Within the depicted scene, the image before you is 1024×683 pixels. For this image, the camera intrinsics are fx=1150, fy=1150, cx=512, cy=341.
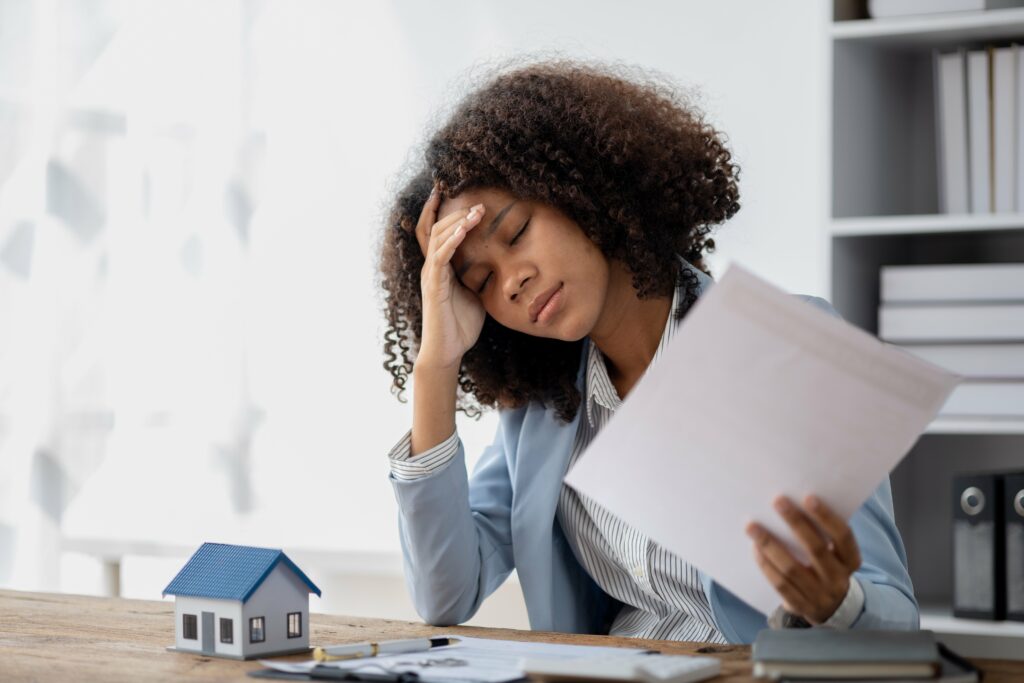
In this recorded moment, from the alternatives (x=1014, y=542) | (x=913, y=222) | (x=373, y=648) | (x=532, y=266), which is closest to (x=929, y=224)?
(x=913, y=222)

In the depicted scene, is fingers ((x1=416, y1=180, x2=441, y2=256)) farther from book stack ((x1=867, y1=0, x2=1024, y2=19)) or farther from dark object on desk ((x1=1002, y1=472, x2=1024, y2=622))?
dark object on desk ((x1=1002, y1=472, x2=1024, y2=622))

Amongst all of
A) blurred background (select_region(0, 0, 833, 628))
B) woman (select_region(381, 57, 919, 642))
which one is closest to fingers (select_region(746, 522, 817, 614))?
woman (select_region(381, 57, 919, 642))

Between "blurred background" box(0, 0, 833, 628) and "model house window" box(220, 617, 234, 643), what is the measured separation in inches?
51.9

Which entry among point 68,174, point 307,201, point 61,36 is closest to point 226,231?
point 307,201

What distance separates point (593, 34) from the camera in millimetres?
2422

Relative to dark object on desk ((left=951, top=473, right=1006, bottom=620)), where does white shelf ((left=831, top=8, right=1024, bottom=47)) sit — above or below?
above

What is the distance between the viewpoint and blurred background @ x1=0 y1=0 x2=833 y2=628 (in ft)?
8.50

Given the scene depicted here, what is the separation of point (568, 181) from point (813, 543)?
0.66 meters

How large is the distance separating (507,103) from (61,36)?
162cm

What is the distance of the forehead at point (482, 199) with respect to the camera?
1.49m

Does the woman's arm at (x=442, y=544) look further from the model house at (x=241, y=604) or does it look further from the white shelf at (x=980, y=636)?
the white shelf at (x=980, y=636)

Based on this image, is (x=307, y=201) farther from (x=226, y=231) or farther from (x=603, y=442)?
(x=603, y=442)

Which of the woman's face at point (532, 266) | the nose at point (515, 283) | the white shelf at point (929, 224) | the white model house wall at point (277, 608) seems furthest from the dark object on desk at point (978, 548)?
the white model house wall at point (277, 608)

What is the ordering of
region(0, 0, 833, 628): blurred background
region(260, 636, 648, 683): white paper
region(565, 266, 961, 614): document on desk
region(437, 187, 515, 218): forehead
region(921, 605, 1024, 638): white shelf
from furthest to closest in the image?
region(0, 0, 833, 628): blurred background < region(921, 605, 1024, 638): white shelf < region(437, 187, 515, 218): forehead < region(260, 636, 648, 683): white paper < region(565, 266, 961, 614): document on desk
